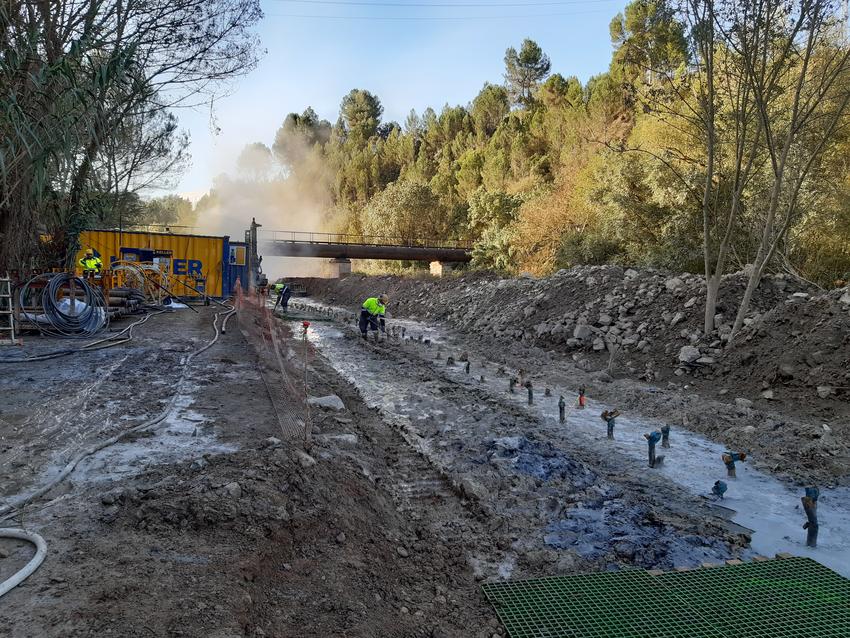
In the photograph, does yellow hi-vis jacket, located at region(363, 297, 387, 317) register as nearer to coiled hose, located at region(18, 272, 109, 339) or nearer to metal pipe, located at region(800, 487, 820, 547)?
coiled hose, located at region(18, 272, 109, 339)

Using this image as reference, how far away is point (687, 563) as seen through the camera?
12.3 ft

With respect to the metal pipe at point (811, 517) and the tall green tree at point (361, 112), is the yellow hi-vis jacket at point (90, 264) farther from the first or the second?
the tall green tree at point (361, 112)

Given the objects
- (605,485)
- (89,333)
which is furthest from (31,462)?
(89,333)

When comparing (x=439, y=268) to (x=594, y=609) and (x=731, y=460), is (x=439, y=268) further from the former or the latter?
(x=594, y=609)

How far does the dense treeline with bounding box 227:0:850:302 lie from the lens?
30.5ft

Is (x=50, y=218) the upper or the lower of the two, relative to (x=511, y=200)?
lower

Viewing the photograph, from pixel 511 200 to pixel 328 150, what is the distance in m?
54.9

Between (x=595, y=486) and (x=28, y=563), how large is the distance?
4.26 metres

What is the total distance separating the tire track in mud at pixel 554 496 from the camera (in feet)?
12.6

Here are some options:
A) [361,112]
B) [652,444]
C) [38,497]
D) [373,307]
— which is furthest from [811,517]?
[361,112]

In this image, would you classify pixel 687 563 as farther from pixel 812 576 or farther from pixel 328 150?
pixel 328 150

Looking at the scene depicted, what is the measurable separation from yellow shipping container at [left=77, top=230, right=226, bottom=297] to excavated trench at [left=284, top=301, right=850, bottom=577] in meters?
14.2

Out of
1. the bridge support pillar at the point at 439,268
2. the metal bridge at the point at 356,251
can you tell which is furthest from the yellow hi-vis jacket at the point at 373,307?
the metal bridge at the point at 356,251

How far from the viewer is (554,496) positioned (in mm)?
4672
